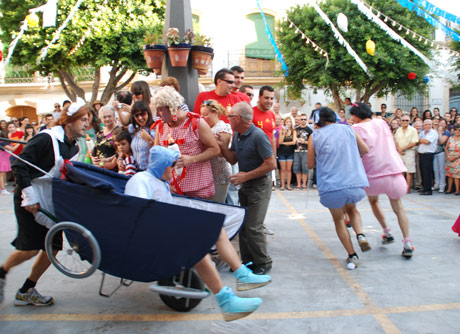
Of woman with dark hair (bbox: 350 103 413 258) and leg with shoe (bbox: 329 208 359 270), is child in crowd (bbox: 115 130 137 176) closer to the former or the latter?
leg with shoe (bbox: 329 208 359 270)

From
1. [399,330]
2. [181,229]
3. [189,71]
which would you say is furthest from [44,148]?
[399,330]

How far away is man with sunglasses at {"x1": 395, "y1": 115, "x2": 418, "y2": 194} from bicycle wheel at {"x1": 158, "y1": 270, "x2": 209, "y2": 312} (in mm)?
8206

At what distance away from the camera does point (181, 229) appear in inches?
125

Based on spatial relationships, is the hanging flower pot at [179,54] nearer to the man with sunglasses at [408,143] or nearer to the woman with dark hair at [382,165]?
the woman with dark hair at [382,165]

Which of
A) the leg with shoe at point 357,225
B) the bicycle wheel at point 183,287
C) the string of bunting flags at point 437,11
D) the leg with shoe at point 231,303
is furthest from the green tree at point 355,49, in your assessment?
the leg with shoe at point 231,303

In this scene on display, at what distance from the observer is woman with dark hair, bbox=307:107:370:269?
479 centimetres

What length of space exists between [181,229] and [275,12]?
74.8 feet

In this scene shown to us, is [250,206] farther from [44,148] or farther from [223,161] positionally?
[44,148]

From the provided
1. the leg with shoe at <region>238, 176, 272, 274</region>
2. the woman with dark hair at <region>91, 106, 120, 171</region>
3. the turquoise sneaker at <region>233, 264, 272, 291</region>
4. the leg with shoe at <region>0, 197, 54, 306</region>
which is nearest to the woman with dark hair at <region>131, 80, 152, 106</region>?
the woman with dark hair at <region>91, 106, 120, 171</region>

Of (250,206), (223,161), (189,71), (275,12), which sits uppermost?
(275,12)

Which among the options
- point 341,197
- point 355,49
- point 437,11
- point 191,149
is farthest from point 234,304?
point 355,49

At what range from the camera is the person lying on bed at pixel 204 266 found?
3203 mm

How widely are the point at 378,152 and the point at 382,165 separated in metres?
0.17

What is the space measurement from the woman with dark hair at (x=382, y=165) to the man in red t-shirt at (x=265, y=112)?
1145mm
